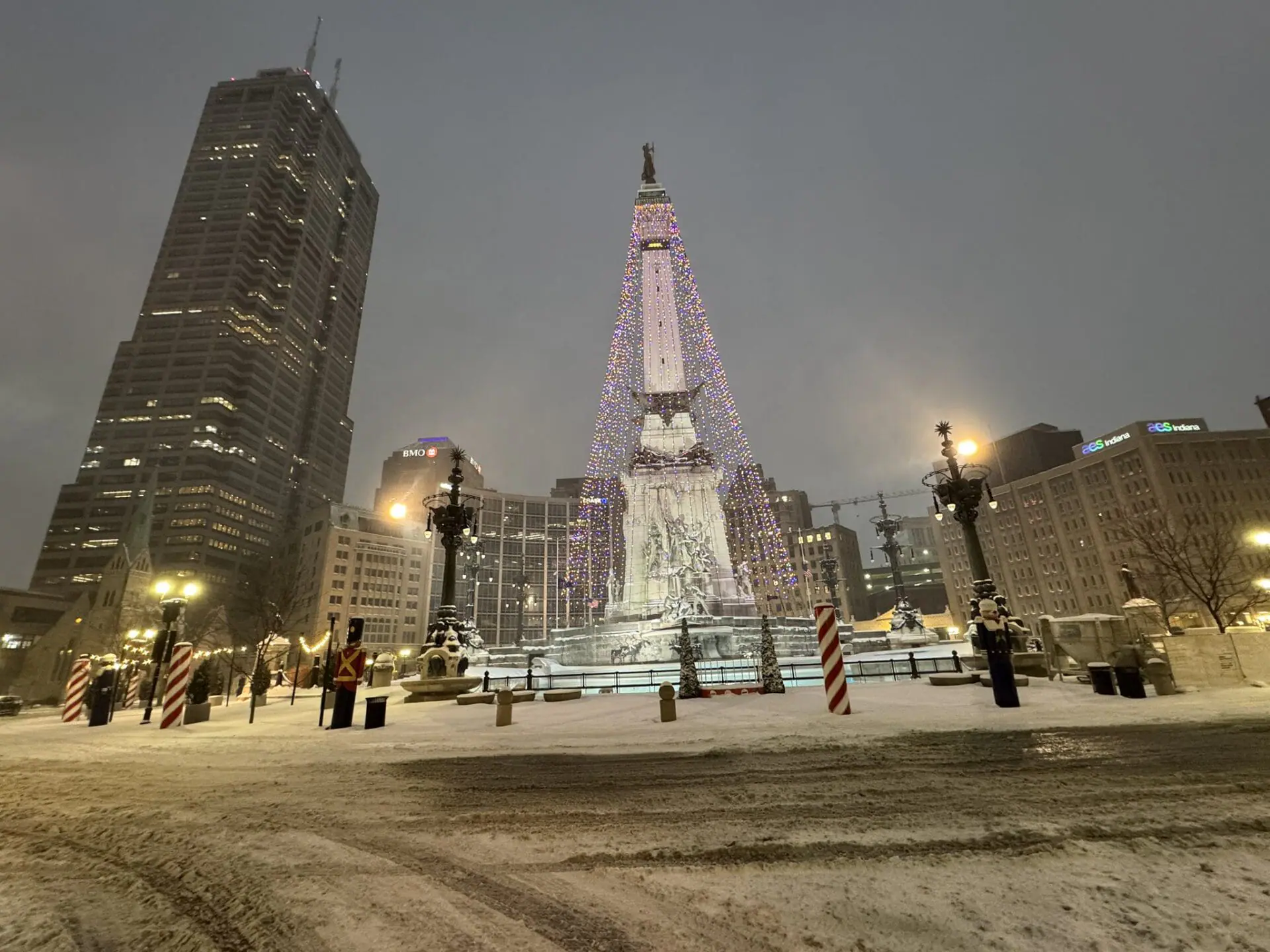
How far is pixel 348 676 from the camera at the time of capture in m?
13.5

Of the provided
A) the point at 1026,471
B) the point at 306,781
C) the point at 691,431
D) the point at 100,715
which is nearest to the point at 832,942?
the point at 306,781

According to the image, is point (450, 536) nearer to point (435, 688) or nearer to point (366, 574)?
point (435, 688)

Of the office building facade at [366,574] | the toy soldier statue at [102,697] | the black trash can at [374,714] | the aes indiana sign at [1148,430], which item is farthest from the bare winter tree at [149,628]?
the aes indiana sign at [1148,430]

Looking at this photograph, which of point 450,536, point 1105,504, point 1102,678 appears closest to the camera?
point 1102,678

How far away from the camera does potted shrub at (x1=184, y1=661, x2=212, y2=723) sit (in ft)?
49.6

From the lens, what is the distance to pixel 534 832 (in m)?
5.36

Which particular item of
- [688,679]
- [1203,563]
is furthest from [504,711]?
[1203,563]

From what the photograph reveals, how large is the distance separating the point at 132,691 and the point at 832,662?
2967cm

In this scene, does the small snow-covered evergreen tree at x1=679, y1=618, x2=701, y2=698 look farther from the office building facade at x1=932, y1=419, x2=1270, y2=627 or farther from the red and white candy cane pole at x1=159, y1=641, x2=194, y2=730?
the office building facade at x1=932, y1=419, x2=1270, y2=627

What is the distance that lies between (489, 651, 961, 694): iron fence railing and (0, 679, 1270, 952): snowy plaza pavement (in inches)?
460

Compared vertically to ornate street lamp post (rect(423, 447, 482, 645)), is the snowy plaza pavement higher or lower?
lower

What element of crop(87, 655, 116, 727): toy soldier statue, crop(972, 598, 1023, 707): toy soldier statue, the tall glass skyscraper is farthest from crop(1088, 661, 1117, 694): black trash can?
the tall glass skyscraper

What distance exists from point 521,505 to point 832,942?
12200 centimetres

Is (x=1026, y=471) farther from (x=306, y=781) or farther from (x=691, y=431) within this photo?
(x=306, y=781)
